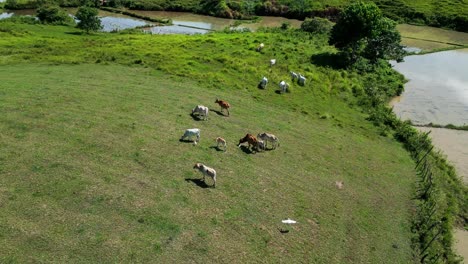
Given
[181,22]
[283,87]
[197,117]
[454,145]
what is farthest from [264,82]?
[181,22]

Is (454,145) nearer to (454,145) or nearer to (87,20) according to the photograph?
(454,145)

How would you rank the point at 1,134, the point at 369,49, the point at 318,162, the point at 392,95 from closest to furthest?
1. the point at 1,134
2. the point at 318,162
3. the point at 392,95
4. the point at 369,49

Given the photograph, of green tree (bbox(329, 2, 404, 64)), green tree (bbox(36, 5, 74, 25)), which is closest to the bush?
green tree (bbox(329, 2, 404, 64))

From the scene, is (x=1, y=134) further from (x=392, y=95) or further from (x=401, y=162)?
(x=392, y=95)

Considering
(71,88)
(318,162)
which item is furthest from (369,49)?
(71,88)

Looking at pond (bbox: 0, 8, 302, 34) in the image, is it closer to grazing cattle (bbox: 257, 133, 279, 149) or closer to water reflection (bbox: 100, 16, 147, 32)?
water reflection (bbox: 100, 16, 147, 32)

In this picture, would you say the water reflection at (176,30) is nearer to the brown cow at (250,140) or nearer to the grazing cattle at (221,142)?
the brown cow at (250,140)

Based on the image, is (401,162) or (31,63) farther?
(31,63)
